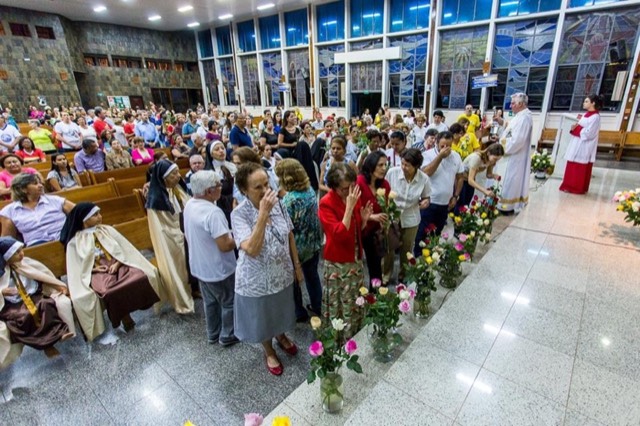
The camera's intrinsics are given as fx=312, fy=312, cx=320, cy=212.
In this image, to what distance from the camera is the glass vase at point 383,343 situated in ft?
6.06

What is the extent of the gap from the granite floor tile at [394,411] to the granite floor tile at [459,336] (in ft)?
1.33

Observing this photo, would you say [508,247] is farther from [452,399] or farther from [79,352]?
[79,352]

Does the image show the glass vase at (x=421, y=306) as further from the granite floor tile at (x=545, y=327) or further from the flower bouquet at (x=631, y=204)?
the flower bouquet at (x=631, y=204)

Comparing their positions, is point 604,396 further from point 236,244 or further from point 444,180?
point 236,244

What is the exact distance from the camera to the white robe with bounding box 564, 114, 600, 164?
14.3 feet

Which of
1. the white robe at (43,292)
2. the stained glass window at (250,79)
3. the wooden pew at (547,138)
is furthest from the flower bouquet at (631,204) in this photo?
the stained glass window at (250,79)

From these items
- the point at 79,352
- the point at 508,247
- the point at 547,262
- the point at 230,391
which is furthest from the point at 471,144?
the point at 79,352

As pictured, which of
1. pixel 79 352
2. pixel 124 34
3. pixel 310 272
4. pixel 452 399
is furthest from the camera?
pixel 124 34

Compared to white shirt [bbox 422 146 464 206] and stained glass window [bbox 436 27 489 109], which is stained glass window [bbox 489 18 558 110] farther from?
white shirt [bbox 422 146 464 206]

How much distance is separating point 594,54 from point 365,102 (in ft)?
24.7

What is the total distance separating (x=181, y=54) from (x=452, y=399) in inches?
843

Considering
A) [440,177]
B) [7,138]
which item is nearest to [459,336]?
[440,177]

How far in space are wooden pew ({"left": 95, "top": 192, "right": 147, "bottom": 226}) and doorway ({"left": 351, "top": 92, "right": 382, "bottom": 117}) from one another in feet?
38.0

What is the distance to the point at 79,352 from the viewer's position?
226cm
